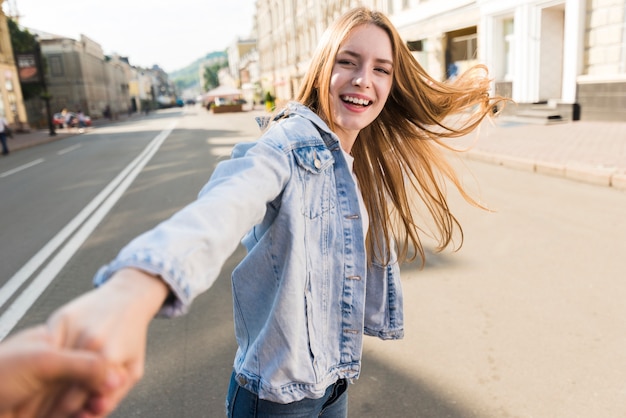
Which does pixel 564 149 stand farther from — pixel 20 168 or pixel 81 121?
pixel 81 121

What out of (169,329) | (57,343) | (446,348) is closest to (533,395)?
(446,348)

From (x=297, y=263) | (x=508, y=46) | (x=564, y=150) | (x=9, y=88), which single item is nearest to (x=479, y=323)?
(x=297, y=263)

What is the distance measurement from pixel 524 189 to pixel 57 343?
749 cm

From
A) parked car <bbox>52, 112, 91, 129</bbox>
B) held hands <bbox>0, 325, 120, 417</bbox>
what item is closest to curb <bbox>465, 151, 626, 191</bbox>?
held hands <bbox>0, 325, 120, 417</bbox>

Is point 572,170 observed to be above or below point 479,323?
above

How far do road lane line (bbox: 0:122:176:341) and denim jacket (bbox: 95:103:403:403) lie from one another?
9.66 feet

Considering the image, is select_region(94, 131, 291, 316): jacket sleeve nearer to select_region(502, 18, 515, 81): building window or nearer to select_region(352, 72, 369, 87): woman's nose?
select_region(352, 72, 369, 87): woman's nose

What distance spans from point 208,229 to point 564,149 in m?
10.2

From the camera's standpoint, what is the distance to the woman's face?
159 cm

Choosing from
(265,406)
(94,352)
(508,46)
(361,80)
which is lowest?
(265,406)

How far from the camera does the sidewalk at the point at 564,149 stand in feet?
24.6

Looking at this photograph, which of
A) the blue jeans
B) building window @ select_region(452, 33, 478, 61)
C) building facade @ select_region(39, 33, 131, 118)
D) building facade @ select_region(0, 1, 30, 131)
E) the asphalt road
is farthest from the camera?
building facade @ select_region(39, 33, 131, 118)

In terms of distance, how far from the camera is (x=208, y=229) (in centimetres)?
89

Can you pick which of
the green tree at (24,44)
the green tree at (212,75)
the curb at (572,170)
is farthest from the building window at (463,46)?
the green tree at (212,75)
